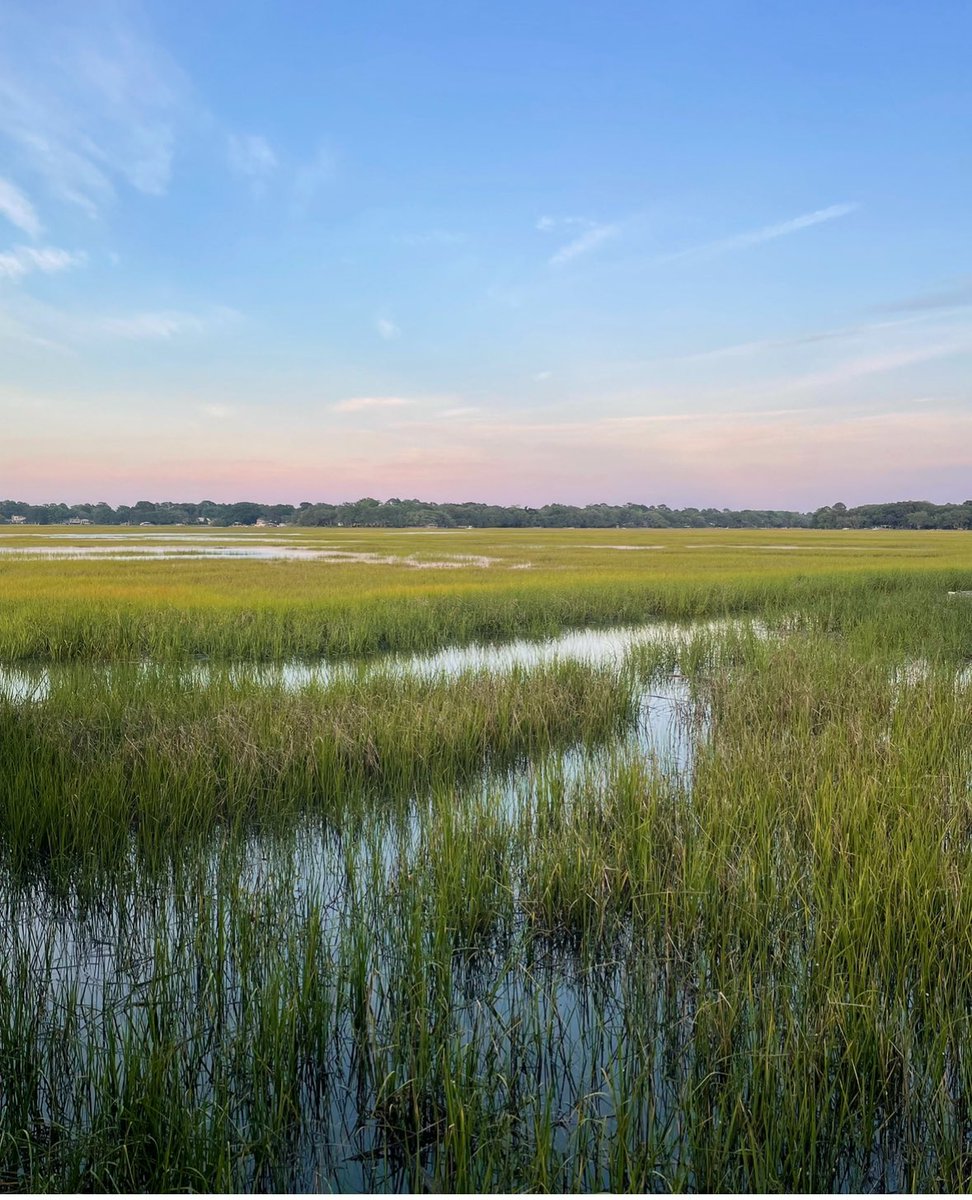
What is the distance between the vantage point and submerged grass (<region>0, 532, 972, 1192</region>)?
8.61 feet

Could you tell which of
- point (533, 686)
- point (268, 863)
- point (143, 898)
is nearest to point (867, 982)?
point (268, 863)

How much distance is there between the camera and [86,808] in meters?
5.36

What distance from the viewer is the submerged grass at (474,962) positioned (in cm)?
262

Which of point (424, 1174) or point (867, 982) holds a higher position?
point (867, 982)

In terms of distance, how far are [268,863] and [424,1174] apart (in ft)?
9.07

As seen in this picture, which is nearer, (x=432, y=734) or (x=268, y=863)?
(x=268, y=863)

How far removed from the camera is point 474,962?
397 cm

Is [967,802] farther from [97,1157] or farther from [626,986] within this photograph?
[97,1157]

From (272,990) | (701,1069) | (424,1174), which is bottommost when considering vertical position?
(424,1174)

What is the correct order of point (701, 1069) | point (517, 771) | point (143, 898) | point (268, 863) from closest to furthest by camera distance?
point (701, 1069)
point (143, 898)
point (268, 863)
point (517, 771)

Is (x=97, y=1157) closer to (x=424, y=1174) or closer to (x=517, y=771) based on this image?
(x=424, y=1174)

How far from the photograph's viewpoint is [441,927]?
3.76 m

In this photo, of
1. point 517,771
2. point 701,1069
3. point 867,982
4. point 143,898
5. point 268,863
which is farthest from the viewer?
point 517,771

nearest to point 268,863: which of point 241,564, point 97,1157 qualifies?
point 97,1157
